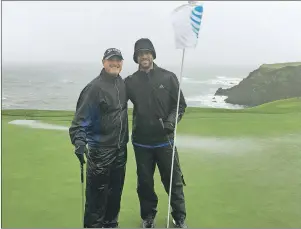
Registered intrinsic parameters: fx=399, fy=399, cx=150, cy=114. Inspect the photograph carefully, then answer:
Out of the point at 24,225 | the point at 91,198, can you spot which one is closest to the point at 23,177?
the point at 24,225

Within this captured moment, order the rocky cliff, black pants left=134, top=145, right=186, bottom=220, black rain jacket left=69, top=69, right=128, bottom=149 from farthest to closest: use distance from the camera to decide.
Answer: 1. the rocky cliff
2. black pants left=134, top=145, right=186, bottom=220
3. black rain jacket left=69, top=69, right=128, bottom=149

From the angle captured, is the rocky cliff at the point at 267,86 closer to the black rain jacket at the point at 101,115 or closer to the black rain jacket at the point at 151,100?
the black rain jacket at the point at 151,100

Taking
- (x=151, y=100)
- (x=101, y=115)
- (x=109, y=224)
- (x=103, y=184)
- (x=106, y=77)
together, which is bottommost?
(x=109, y=224)

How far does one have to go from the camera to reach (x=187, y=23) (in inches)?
116

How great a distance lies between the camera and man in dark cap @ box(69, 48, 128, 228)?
280 cm

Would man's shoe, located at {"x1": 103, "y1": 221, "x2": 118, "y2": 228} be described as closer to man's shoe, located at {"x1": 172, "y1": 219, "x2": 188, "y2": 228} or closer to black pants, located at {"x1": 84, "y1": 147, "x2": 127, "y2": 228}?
black pants, located at {"x1": 84, "y1": 147, "x2": 127, "y2": 228}

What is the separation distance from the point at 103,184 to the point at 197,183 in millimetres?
1316

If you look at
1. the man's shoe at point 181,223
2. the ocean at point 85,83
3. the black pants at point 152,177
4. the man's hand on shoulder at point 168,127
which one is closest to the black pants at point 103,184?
the black pants at point 152,177

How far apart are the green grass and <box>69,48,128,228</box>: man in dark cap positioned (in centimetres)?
38

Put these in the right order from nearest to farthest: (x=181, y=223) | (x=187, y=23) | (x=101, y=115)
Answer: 1. (x=101, y=115)
2. (x=187, y=23)
3. (x=181, y=223)

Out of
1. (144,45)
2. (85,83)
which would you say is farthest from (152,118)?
(85,83)

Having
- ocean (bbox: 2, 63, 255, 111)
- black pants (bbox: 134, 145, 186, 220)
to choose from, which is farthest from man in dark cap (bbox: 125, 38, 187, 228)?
ocean (bbox: 2, 63, 255, 111)

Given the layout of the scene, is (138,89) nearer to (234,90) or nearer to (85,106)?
(85,106)

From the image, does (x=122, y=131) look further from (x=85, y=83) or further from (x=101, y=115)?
(x=85, y=83)
